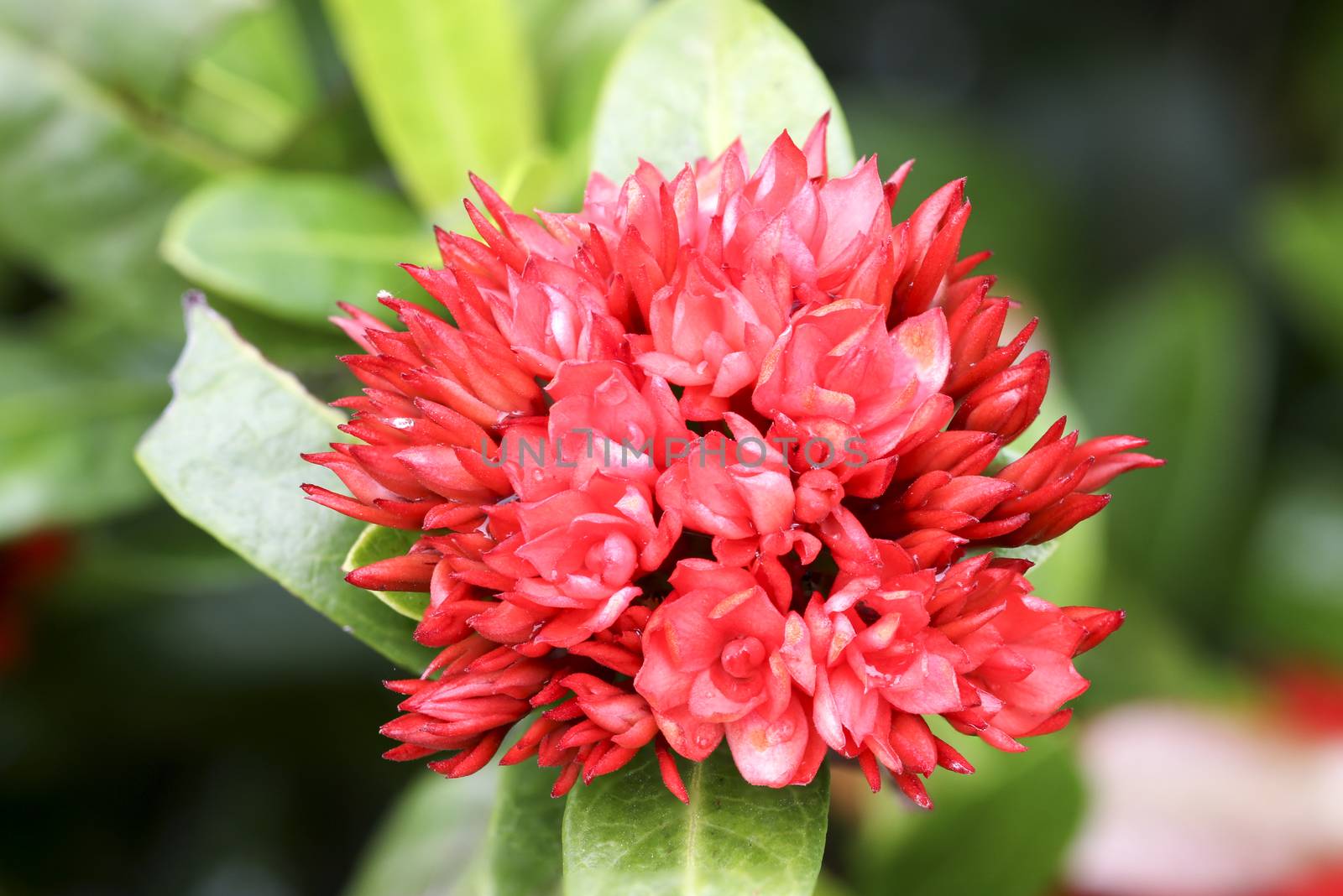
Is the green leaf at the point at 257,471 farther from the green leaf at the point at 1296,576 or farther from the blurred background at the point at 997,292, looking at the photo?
the green leaf at the point at 1296,576

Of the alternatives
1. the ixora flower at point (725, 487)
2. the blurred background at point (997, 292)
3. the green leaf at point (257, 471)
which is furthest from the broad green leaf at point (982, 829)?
the green leaf at point (257, 471)

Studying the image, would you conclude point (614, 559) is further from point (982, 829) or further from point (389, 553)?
point (982, 829)

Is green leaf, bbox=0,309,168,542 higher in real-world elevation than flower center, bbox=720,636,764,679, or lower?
lower

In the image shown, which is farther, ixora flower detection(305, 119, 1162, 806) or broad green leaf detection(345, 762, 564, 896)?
broad green leaf detection(345, 762, 564, 896)

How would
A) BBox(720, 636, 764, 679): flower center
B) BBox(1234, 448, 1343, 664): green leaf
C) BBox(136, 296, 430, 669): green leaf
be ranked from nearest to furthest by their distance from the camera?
1. BBox(720, 636, 764, 679): flower center
2. BBox(136, 296, 430, 669): green leaf
3. BBox(1234, 448, 1343, 664): green leaf

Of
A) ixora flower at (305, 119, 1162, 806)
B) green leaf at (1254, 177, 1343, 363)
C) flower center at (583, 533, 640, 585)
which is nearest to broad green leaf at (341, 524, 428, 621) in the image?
ixora flower at (305, 119, 1162, 806)

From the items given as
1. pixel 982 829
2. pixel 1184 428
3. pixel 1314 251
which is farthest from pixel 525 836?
pixel 1314 251

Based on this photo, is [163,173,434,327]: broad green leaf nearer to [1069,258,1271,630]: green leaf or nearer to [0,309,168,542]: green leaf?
[0,309,168,542]: green leaf
